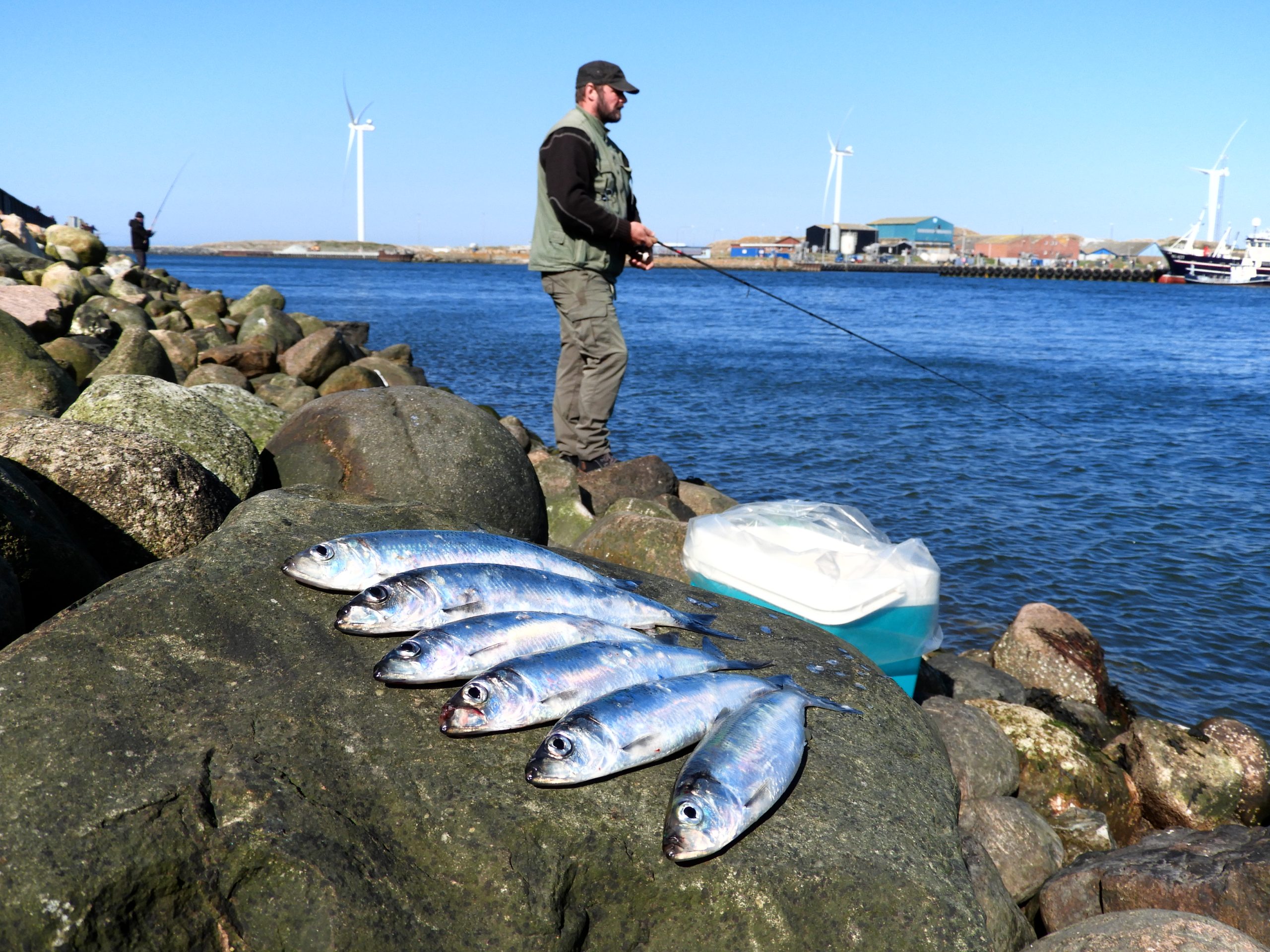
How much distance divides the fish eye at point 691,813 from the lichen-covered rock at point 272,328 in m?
14.1

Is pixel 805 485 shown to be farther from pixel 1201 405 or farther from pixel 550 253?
pixel 1201 405

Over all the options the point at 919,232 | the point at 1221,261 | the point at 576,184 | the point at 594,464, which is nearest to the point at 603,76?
the point at 576,184

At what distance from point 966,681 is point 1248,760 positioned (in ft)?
5.47

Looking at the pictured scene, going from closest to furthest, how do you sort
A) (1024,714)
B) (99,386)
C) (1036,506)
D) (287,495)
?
1. (287,495)
2. (1024,714)
3. (99,386)
4. (1036,506)

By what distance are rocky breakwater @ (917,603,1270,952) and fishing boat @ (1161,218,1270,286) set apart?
102m

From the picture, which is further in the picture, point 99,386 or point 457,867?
point 99,386

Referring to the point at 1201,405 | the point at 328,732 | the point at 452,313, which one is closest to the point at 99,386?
the point at 328,732

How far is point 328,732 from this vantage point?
2695 millimetres

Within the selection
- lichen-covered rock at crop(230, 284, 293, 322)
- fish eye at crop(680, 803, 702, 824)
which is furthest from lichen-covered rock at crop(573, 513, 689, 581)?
lichen-covered rock at crop(230, 284, 293, 322)

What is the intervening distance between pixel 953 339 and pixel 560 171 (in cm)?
2994

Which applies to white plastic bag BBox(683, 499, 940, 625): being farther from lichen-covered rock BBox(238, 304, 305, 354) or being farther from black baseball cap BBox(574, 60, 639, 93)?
lichen-covered rock BBox(238, 304, 305, 354)

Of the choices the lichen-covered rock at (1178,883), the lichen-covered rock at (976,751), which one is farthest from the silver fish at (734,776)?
the lichen-covered rock at (976,751)

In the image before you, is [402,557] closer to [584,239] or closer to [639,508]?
[639,508]

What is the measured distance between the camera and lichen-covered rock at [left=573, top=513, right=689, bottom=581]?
600 centimetres
